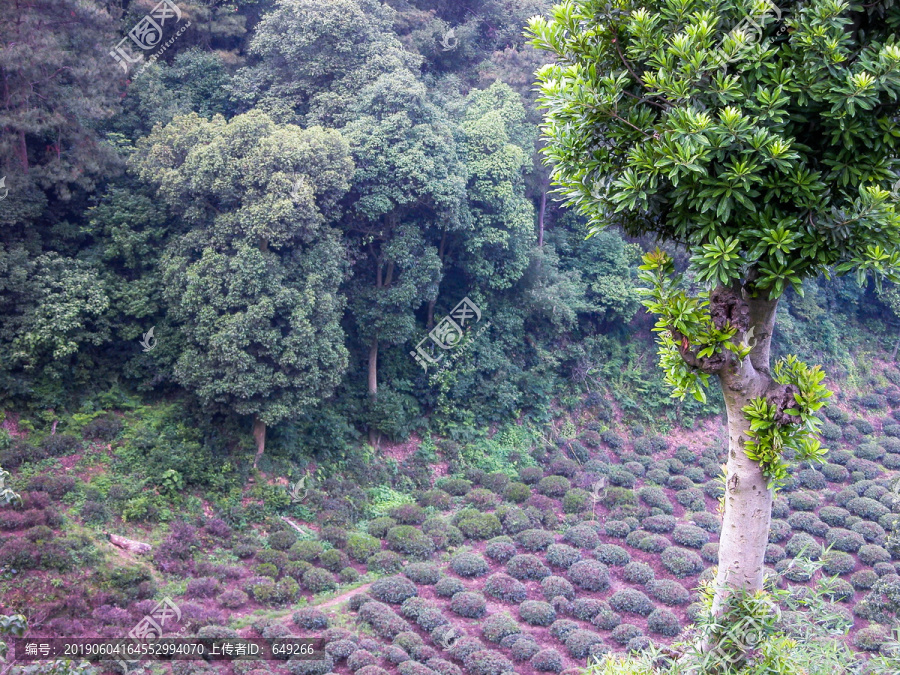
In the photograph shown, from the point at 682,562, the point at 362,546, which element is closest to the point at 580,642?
the point at 682,562

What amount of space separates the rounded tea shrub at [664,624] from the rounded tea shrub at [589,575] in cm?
98

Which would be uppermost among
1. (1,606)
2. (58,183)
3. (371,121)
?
(371,121)

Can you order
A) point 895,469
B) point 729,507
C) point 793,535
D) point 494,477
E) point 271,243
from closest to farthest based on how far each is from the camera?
point 729,507 → point 271,243 → point 793,535 → point 494,477 → point 895,469

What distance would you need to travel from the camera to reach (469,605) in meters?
10.2

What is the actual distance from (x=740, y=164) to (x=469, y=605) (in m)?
8.62

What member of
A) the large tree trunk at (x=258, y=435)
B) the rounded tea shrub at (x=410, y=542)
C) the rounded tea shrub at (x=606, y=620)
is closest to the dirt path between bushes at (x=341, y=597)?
the rounded tea shrub at (x=410, y=542)

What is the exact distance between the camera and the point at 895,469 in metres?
16.1

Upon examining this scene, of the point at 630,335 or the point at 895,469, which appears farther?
the point at 630,335

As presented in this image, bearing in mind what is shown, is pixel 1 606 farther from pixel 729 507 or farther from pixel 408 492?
pixel 729 507

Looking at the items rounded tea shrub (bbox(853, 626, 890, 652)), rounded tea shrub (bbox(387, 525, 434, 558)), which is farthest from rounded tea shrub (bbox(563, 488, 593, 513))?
rounded tea shrub (bbox(853, 626, 890, 652))

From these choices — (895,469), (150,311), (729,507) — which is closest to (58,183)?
(150,311)

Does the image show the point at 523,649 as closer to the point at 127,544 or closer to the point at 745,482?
the point at 127,544

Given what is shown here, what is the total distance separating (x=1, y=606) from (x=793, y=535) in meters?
12.8

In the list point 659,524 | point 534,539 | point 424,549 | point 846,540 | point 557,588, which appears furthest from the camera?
point 659,524
